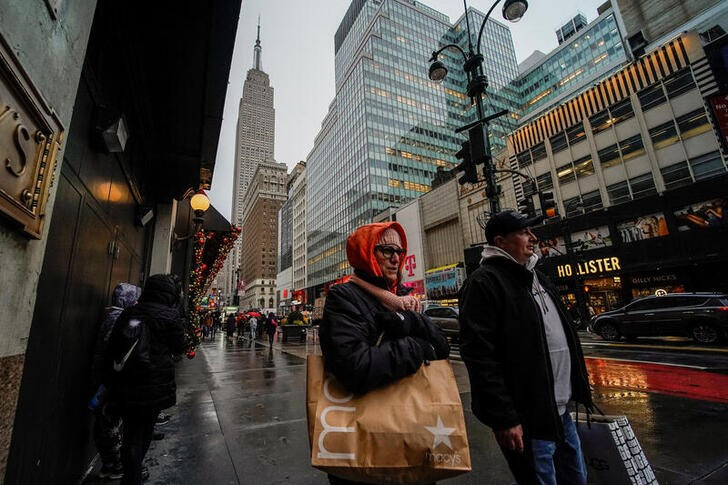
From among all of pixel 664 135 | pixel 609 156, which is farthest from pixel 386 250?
pixel 609 156

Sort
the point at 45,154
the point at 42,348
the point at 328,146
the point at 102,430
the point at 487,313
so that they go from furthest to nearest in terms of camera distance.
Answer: the point at 328,146 < the point at 102,430 < the point at 42,348 < the point at 487,313 < the point at 45,154

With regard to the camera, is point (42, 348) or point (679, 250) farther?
point (679, 250)

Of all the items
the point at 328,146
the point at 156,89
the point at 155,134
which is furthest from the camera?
the point at 328,146

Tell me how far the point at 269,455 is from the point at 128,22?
524cm

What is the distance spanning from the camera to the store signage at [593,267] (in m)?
23.4

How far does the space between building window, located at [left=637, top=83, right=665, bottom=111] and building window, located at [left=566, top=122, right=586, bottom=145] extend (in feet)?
13.4

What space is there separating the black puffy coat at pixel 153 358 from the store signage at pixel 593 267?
25906mm

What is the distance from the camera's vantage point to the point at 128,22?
12.0 ft

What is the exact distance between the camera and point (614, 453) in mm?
2018

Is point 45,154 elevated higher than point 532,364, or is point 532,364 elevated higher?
point 45,154

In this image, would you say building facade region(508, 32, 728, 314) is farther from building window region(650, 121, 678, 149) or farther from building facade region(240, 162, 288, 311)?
building facade region(240, 162, 288, 311)

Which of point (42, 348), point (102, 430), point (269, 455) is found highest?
point (42, 348)

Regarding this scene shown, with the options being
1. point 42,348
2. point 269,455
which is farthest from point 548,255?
point 42,348

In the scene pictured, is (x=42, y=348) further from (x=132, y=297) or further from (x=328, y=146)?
(x=328, y=146)
